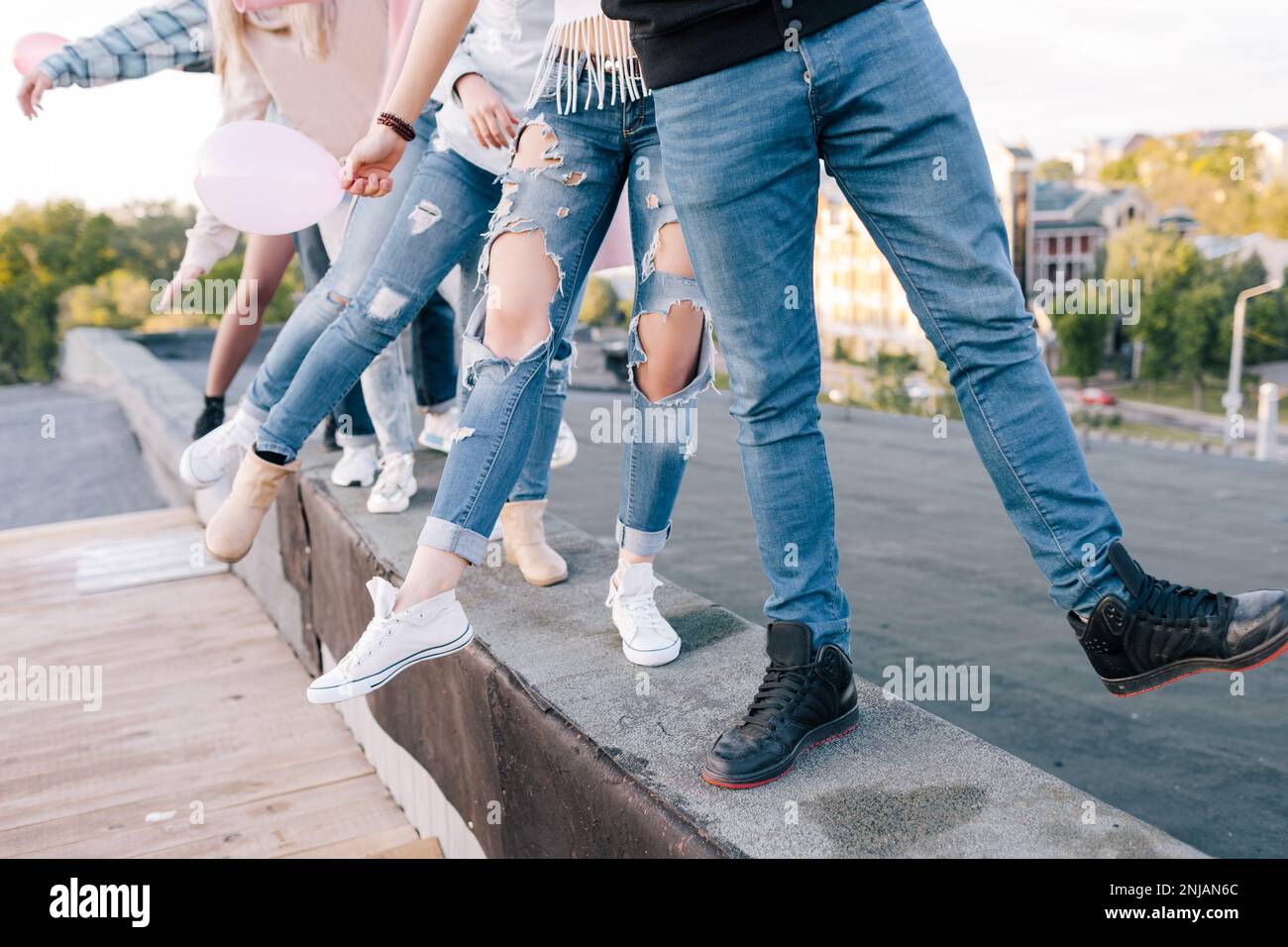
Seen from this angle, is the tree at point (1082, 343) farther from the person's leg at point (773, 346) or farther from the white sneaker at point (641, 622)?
the person's leg at point (773, 346)

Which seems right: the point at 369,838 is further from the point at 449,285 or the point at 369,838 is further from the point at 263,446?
the point at 449,285

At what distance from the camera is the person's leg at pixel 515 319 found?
5.84 feet

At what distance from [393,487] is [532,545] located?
2.39 ft

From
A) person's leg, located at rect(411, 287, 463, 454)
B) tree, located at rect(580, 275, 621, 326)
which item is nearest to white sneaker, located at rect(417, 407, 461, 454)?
person's leg, located at rect(411, 287, 463, 454)

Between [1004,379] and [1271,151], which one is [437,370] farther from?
[1271,151]

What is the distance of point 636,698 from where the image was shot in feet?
5.85

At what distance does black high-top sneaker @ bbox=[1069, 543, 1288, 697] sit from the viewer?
1502mm

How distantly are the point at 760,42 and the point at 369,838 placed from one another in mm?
1864

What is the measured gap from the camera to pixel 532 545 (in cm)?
245

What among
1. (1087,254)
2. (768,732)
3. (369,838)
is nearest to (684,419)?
(768,732)

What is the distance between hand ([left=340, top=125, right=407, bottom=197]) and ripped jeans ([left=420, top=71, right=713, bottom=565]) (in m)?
0.19

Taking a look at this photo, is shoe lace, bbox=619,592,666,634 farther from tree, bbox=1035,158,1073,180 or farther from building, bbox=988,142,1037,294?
tree, bbox=1035,158,1073,180

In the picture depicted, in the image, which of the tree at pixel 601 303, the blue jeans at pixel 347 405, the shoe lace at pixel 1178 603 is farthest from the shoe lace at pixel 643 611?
the tree at pixel 601 303
